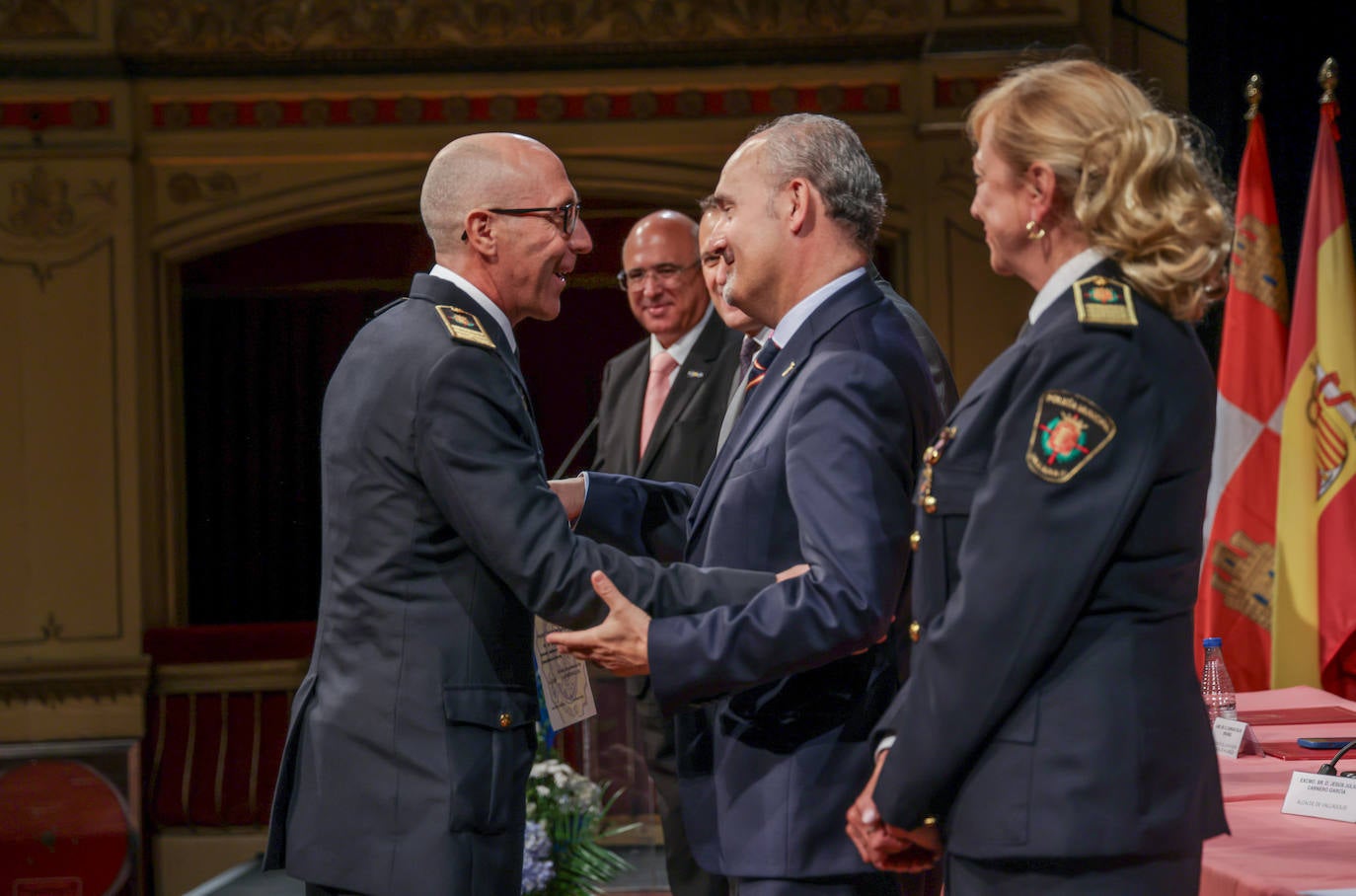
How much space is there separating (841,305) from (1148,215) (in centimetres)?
48

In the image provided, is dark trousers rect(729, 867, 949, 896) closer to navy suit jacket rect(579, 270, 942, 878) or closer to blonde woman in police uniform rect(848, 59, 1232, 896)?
navy suit jacket rect(579, 270, 942, 878)

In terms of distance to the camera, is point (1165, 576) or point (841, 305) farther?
point (841, 305)

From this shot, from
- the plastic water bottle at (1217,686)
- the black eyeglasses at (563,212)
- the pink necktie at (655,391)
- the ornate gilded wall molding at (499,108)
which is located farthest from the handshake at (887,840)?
the ornate gilded wall molding at (499,108)

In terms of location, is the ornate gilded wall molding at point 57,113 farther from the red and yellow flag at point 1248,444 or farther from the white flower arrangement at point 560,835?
the red and yellow flag at point 1248,444

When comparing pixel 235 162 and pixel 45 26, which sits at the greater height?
pixel 45 26

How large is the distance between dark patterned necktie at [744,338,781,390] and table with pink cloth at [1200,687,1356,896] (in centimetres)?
74

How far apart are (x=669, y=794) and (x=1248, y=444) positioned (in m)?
1.91

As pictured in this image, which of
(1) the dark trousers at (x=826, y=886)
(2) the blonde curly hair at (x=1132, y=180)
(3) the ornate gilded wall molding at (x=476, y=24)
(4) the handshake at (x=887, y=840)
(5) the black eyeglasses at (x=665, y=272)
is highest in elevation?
(3) the ornate gilded wall molding at (x=476, y=24)

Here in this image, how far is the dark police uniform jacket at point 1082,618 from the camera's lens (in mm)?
1222

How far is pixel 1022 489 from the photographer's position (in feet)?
4.07

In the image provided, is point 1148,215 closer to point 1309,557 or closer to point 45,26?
point 1309,557

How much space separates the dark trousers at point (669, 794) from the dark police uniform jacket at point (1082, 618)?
176cm

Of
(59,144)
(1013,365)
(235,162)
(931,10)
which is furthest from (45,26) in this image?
(1013,365)

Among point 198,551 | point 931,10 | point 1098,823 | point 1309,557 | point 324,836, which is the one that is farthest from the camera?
point 198,551
